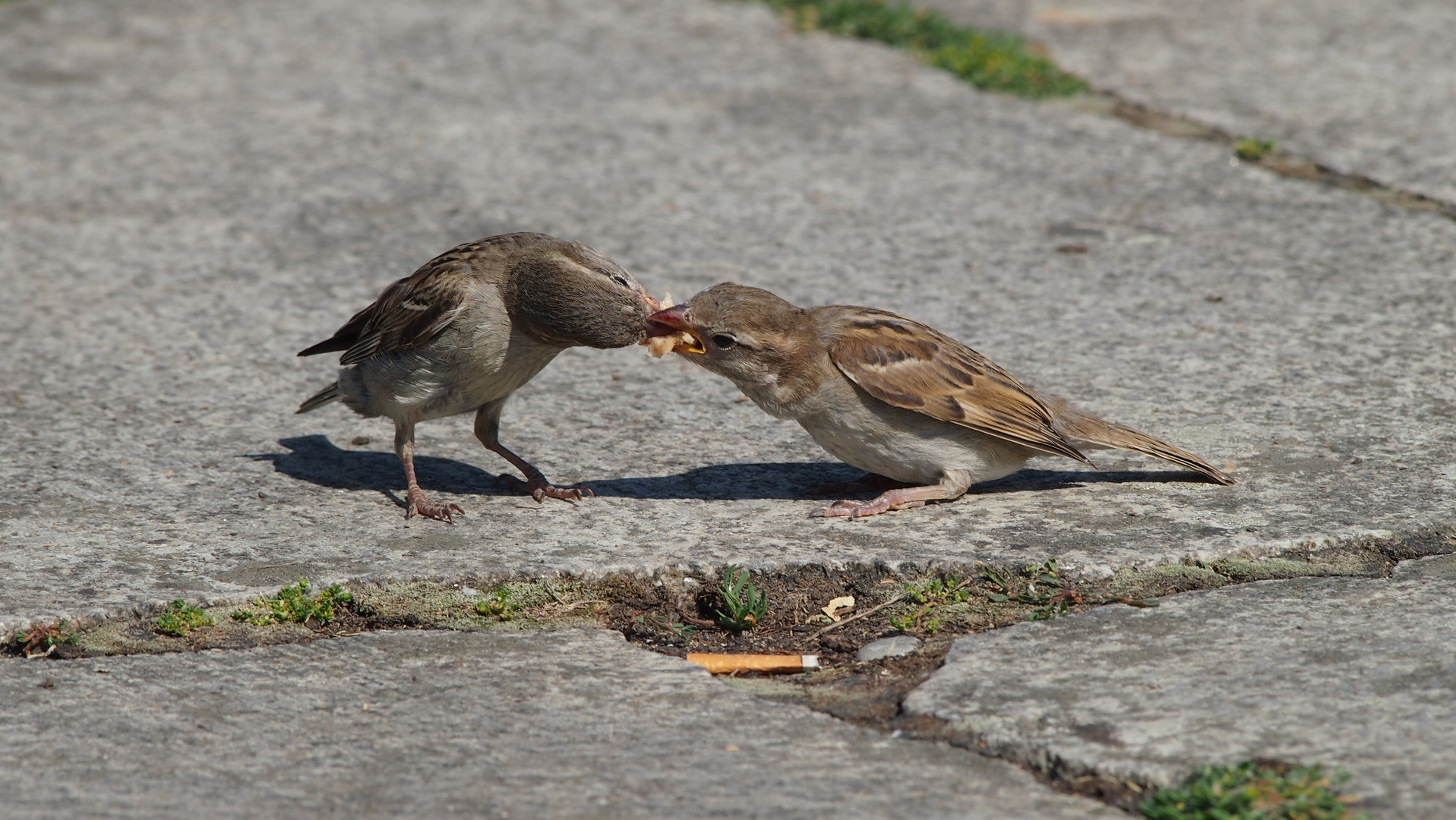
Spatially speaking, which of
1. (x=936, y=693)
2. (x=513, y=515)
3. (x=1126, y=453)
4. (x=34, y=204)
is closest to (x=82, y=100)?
(x=34, y=204)

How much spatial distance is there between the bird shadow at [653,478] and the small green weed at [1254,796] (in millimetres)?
2022

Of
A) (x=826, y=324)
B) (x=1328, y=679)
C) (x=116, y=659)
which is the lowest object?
(x=116, y=659)

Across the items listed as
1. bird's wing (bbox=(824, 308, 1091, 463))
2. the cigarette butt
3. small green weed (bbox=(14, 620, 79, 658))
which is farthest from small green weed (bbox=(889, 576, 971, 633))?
small green weed (bbox=(14, 620, 79, 658))

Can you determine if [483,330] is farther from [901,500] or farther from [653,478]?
[901,500]

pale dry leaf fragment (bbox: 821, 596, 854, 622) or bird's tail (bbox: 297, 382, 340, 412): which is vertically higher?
bird's tail (bbox: 297, 382, 340, 412)

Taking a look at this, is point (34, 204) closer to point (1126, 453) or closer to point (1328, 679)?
point (1126, 453)

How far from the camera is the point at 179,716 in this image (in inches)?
141

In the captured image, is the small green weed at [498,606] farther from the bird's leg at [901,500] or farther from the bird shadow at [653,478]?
the bird's leg at [901,500]

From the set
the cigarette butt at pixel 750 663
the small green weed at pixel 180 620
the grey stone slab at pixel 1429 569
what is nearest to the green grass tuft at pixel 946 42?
the grey stone slab at pixel 1429 569

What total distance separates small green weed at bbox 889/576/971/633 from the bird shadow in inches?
35.8

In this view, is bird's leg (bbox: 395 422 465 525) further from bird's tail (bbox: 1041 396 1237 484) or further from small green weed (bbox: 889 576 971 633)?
bird's tail (bbox: 1041 396 1237 484)

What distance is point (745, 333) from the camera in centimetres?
492

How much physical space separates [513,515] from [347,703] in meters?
1.41

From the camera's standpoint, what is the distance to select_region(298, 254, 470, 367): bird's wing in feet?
16.8
